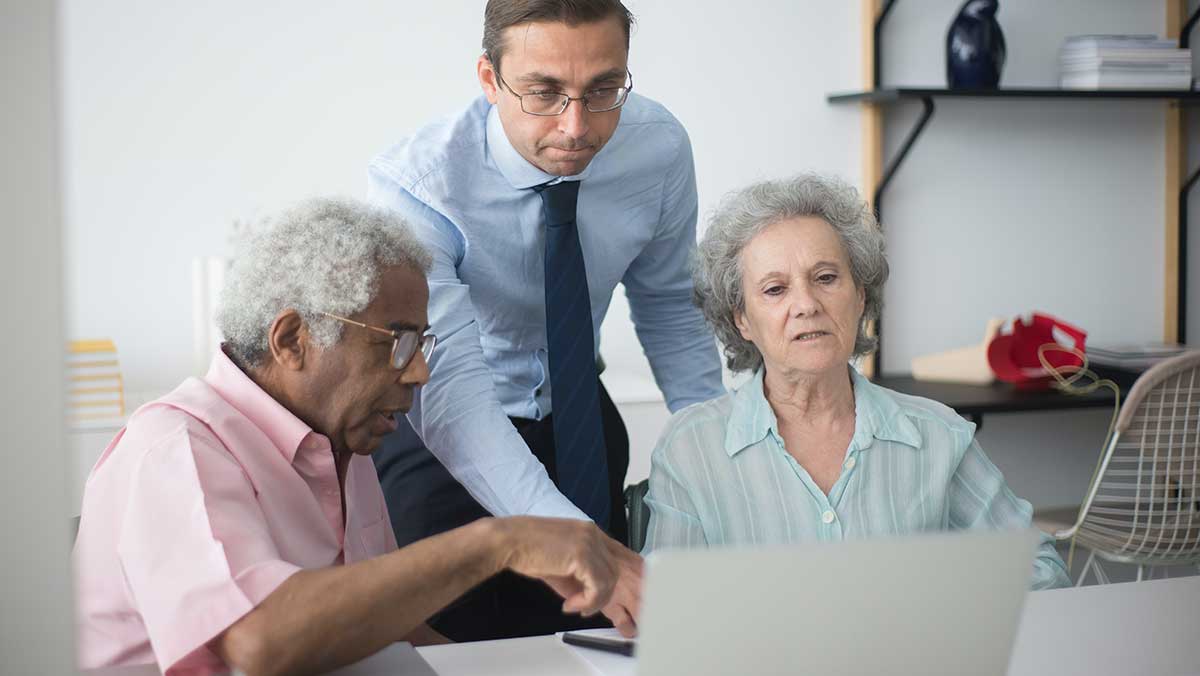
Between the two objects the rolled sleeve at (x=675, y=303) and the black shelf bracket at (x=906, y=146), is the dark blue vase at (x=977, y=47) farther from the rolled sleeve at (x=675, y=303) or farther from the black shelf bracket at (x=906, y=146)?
the rolled sleeve at (x=675, y=303)

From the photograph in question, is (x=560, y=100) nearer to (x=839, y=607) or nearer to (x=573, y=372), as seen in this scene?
(x=573, y=372)

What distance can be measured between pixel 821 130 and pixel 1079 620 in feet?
8.06

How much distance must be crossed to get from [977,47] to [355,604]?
3004 millimetres

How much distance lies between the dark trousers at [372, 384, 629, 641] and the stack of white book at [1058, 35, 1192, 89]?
2443 millimetres

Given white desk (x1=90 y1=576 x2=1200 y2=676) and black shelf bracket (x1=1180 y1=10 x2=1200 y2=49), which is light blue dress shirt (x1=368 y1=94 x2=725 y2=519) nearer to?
white desk (x1=90 y1=576 x2=1200 y2=676)

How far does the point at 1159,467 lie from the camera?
285 cm

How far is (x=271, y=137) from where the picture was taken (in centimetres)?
308

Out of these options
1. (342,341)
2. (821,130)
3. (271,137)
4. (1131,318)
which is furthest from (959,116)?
(342,341)

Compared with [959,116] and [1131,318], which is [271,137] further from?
[1131,318]

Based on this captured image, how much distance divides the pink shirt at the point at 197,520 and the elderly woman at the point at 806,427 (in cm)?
56

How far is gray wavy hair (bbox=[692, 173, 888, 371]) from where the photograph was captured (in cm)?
185

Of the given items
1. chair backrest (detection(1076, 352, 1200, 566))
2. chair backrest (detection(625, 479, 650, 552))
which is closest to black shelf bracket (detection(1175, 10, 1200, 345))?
chair backrest (detection(1076, 352, 1200, 566))

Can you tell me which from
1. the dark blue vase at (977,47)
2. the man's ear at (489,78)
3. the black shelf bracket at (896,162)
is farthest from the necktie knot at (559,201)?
the dark blue vase at (977,47)

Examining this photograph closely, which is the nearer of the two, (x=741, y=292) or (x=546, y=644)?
(x=546, y=644)
